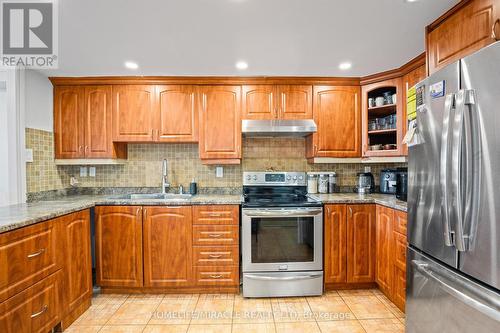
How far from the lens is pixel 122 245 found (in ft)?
7.91

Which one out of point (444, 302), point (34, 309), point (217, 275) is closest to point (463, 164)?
point (444, 302)

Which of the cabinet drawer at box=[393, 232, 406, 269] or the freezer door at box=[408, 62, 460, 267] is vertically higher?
the freezer door at box=[408, 62, 460, 267]

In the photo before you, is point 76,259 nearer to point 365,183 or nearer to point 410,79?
point 365,183

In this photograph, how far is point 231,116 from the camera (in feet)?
9.10

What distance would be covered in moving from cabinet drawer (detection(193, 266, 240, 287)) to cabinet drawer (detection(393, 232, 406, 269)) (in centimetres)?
140

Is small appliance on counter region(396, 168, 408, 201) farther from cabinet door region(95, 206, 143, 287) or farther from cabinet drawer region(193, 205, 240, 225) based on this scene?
cabinet door region(95, 206, 143, 287)

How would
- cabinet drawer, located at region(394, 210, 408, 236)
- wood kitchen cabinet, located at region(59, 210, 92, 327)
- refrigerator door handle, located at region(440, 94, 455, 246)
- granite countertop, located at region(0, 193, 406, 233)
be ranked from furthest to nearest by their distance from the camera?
cabinet drawer, located at region(394, 210, 408, 236)
wood kitchen cabinet, located at region(59, 210, 92, 327)
granite countertop, located at region(0, 193, 406, 233)
refrigerator door handle, located at region(440, 94, 455, 246)

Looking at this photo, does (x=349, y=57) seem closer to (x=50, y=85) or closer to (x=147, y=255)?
(x=147, y=255)

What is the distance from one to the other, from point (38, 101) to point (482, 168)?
3518 mm

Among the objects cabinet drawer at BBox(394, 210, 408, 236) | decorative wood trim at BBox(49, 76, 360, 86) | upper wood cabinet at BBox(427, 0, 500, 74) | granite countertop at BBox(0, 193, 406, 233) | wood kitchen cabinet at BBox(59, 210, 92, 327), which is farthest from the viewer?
decorative wood trim at BBox(49, 76, 360, 86)

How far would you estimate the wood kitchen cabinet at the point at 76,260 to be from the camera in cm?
191

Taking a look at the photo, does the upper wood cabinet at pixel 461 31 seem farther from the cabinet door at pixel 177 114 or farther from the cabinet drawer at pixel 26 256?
the cabinet drawer at pixel 26 256

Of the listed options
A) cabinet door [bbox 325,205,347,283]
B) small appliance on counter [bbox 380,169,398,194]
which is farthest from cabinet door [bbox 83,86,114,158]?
small appliance on counter [bbox 380,169,398,194]

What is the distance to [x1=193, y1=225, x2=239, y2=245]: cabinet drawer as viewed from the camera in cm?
243
